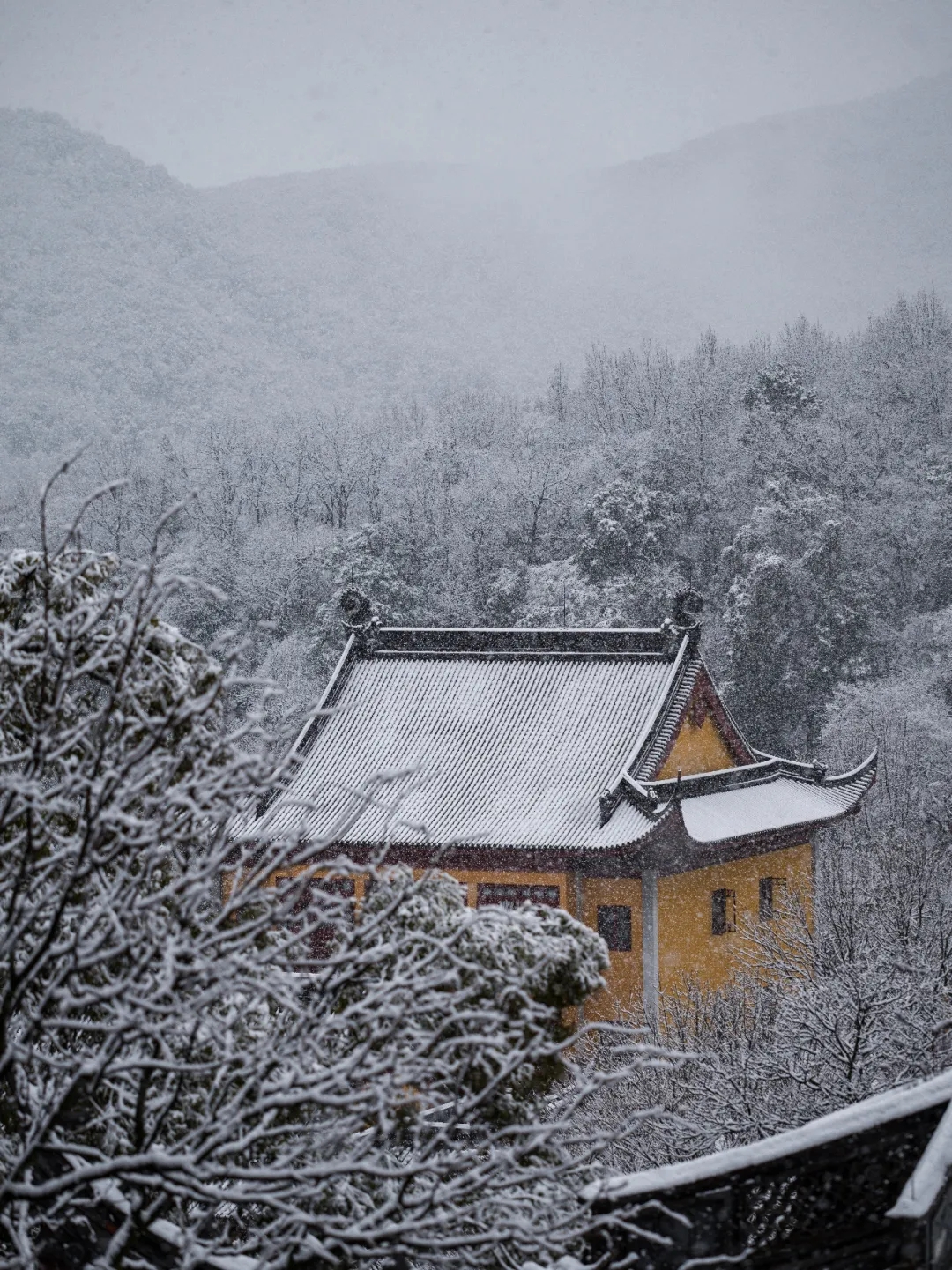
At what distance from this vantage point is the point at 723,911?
21703 millimetres

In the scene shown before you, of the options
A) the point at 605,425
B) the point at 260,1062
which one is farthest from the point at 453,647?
the point at 605,425

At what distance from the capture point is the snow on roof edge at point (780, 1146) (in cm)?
453

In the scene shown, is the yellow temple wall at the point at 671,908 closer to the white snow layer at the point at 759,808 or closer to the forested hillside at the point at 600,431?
the white snow layer at the point at 759,808

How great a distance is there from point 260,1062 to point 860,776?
22008mm

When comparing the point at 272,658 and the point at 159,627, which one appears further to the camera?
the point at 272,658

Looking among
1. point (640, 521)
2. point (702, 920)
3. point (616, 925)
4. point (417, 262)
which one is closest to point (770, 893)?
point (702, 920)

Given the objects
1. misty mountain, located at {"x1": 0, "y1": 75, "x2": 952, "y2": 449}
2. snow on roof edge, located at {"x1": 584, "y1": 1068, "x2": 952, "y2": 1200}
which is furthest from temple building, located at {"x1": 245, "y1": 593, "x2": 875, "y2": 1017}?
misty mountain, located at {"x1": 0, "y1": 75, "x2": 952, "y2": 449}

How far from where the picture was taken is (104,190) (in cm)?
13488

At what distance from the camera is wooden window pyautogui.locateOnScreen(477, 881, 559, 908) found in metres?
20.9

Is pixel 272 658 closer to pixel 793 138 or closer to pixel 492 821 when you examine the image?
pixel 492 821

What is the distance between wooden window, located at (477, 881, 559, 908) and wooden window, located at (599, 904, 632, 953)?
701 millimetres

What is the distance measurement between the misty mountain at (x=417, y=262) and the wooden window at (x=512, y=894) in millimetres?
73046

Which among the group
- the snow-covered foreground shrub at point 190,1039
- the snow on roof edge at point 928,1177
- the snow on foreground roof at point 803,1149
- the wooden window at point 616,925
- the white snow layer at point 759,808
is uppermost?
the snow-covered foreground shrub at point 190,1039

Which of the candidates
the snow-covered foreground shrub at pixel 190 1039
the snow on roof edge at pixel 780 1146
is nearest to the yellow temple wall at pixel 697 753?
the snow on roof edge at pixel 780 1146
